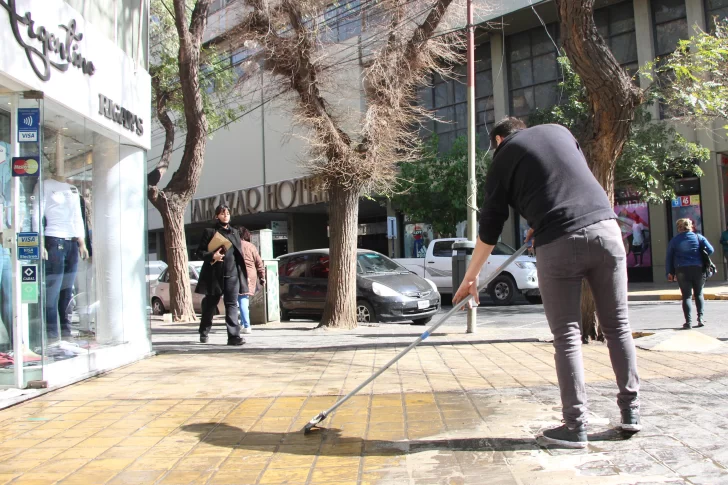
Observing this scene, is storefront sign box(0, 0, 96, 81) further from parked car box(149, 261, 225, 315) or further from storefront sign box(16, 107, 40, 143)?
parked car box(149, 261, 225, 315)

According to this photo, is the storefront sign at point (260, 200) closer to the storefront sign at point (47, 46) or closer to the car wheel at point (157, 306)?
the car wheel at point (157, 306)

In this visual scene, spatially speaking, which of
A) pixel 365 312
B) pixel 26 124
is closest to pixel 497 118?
pixel 365 312

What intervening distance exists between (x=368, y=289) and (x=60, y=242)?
6.57 meters

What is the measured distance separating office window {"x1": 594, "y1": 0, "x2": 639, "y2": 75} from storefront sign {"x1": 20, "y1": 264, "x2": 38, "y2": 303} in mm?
19843

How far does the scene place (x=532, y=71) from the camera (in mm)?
23312

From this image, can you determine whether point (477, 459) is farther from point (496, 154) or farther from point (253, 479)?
point (496, 154)

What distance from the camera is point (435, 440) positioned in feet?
11.9

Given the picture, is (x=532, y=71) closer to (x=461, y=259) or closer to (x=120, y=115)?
(x=461, y=259)

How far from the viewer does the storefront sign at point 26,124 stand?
17.5ft

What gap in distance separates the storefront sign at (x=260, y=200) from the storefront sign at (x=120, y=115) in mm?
18305

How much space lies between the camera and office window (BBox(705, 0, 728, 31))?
19.0 m

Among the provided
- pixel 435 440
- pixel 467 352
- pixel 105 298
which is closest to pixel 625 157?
pixel 467 352

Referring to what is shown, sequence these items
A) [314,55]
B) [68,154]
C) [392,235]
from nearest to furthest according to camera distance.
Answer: [68,154], [314,55], [392,235]

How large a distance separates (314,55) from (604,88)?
5.19 metres
